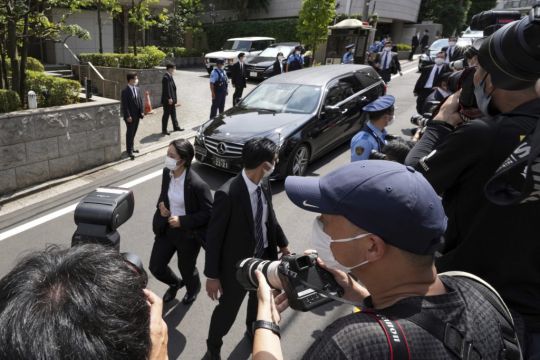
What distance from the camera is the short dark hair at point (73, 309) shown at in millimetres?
821

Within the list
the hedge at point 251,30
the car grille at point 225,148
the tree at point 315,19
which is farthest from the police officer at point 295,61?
the hedge at point 251,30

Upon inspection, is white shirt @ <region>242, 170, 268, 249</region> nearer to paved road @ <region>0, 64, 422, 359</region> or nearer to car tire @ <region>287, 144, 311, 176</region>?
paved road @ <region>0, 64, 422, 359</region>

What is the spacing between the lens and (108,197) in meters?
1.72

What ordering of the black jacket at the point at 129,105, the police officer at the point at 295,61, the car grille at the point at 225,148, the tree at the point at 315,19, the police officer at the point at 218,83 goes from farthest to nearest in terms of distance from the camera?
the tree at the point at 315,19, the police officer at the point at 295,61, the police officer at the point at 218,83, the black jacket at the point at 129,105, the car grille at the point at 225,148

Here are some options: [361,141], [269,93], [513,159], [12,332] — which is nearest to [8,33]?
[269,93]

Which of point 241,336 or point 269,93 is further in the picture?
point 269,93

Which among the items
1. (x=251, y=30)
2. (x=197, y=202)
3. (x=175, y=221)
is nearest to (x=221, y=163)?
(x=197, y=202)

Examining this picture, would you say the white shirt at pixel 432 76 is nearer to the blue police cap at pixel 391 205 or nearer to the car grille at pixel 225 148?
the car grille at pixel 225 148

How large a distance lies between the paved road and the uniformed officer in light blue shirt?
1.47 metres

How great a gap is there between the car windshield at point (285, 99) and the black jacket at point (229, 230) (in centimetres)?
437

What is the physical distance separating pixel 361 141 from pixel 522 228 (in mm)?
2163

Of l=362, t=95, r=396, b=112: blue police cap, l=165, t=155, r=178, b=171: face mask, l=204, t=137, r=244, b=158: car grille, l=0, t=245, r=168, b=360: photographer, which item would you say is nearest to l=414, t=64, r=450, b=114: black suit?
l=204, t=137, r=244, b=158: car grille

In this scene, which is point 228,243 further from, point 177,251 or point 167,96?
point 167,96

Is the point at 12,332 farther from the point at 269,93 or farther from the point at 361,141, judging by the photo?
the point at 269,93
